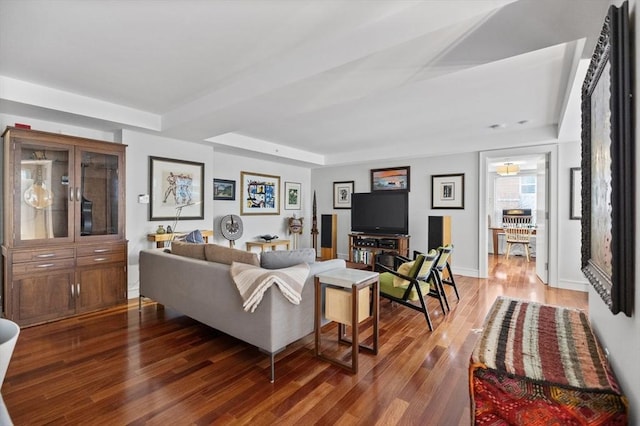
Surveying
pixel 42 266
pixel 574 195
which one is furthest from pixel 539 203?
pixel 42 266

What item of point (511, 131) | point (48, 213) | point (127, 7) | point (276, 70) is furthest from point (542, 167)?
point (48, 213)

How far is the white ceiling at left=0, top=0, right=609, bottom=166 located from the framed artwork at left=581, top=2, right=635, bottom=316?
577mm

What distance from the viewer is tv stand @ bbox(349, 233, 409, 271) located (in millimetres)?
5512

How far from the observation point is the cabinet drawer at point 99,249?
11.2 feet

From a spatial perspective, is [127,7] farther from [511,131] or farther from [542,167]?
[542,167]

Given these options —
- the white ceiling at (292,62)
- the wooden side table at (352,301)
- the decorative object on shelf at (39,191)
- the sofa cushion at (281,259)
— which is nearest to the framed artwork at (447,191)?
the white ceiling at (292,62)

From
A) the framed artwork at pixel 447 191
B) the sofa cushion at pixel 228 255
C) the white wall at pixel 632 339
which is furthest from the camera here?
the framed artwork at pixel 447 191

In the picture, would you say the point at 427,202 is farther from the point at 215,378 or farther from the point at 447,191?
the point at 215,378

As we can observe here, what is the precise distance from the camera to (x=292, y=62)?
2.46 meters

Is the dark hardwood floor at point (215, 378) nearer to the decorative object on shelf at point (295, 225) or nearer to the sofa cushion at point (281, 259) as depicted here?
the sofa cushion at point (281, 259)

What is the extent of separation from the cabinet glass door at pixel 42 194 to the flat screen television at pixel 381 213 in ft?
14.6

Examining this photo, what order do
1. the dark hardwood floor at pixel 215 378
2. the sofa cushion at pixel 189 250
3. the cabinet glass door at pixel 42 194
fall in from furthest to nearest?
the cabinet glass door at pixel 42 194 < the sofa cushion at pixel 189 250 < the dark hardwood floor at pixel 215 378

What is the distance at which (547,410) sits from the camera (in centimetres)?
110

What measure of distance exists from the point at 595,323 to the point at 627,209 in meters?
0.98
